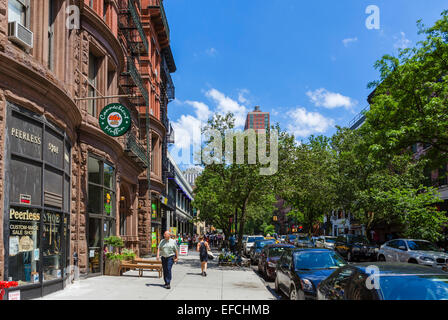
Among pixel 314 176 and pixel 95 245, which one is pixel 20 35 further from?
pixel 314 176

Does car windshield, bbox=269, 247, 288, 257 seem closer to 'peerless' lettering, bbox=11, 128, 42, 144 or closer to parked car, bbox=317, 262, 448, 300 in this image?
'peerless' lettering, bbox=11, 128, 42, 144

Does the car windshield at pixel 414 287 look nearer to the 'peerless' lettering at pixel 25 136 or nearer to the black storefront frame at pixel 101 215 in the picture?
the 'peerless' lettering at pixel 25 136

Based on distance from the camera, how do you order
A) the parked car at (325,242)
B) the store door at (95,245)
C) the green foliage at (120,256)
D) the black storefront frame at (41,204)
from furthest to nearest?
the parked car at (325,242) → the green foliage at (120,256) → the store door at (95,245) → the black storefront frame at (41,204)

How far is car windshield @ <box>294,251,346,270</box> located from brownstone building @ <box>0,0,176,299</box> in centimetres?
652

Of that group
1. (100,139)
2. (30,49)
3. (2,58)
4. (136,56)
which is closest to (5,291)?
(2,58)

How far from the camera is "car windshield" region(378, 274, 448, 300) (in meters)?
5.24

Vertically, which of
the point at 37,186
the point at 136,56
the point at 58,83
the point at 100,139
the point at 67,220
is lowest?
the point at 67,220

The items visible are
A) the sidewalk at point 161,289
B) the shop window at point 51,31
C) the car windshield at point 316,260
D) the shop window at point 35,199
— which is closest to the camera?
the shop window at point 35,199

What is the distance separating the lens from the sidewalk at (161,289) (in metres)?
11.5

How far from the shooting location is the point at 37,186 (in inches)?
425

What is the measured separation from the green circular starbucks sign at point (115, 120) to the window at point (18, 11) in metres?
4.69

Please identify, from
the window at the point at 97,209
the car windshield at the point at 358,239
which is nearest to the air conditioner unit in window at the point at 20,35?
the window at the point at 97,209

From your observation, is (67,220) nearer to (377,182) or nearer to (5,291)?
(5,291)
